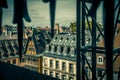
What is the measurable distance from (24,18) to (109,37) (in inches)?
83.7

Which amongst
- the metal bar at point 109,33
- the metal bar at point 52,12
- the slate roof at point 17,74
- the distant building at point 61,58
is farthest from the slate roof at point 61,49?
the metal bar at point 109,33

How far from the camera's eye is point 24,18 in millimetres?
4312

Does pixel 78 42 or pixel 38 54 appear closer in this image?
pixel 78 42

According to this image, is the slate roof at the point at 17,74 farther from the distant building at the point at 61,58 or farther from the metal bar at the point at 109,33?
the distant building at the point at 61,58

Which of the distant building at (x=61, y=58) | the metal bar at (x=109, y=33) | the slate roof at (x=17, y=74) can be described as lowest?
the distant building at (x=61, y=58)

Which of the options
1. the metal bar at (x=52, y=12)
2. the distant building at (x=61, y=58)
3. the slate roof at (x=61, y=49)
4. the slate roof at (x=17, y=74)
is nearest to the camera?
the slate roof at (x=17, y=74)

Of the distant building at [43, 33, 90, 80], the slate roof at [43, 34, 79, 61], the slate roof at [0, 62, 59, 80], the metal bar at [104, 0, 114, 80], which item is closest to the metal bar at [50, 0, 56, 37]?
the slate roof at [0, 62, 59, 80]

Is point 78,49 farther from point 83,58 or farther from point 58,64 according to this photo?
point 58,64

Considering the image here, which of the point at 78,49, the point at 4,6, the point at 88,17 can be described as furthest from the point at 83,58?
the point at 4,6

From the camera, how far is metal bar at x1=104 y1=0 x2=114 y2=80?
8.32 feet

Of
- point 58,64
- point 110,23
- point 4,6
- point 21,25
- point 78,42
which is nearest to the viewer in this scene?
point 110,23

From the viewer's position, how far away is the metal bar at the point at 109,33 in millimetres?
2535

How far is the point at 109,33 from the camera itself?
2.59 meters

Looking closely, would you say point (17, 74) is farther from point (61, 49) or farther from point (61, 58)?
point (61, 49)
